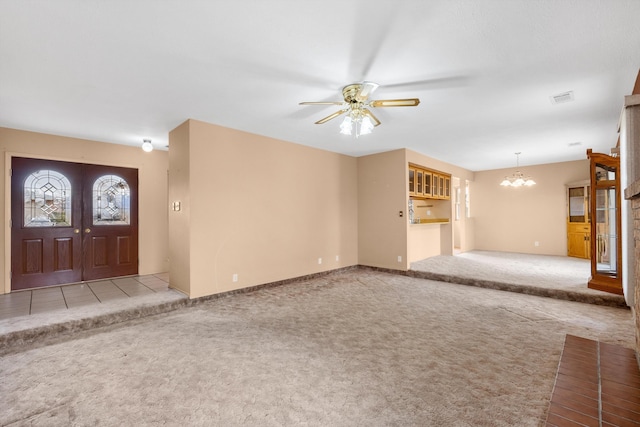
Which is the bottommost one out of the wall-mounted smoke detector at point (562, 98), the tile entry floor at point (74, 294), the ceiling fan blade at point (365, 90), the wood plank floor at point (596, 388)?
the wood plank floor at point (596, 388)

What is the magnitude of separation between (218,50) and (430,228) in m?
6.39

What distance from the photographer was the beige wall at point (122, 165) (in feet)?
14.1

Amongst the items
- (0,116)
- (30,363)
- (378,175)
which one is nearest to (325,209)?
(378,175)

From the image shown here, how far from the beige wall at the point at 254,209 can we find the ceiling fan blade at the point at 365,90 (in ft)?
7.65

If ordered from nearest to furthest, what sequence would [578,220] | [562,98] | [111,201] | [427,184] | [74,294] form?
1. [562,98]
2. [74,294]
3. [111,201]
4. [427,184]
5. [578,220]

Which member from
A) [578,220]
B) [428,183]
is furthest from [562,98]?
[578,220]

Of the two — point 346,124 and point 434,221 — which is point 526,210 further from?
point 346,124

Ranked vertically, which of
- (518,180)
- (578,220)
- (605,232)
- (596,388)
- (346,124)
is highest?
(346,124)

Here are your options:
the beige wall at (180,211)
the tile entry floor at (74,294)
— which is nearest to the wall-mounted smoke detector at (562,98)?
the beige wall at (180,211)

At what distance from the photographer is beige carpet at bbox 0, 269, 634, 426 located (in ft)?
6.06

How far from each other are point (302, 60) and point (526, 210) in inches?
324

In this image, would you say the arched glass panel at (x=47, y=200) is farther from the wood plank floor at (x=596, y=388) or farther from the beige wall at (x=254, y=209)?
the wood plank floor at (x=596, y=388)

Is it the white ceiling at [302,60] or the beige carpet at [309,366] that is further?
the white ceiling at [302,60]

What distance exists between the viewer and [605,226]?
14.5 ft
